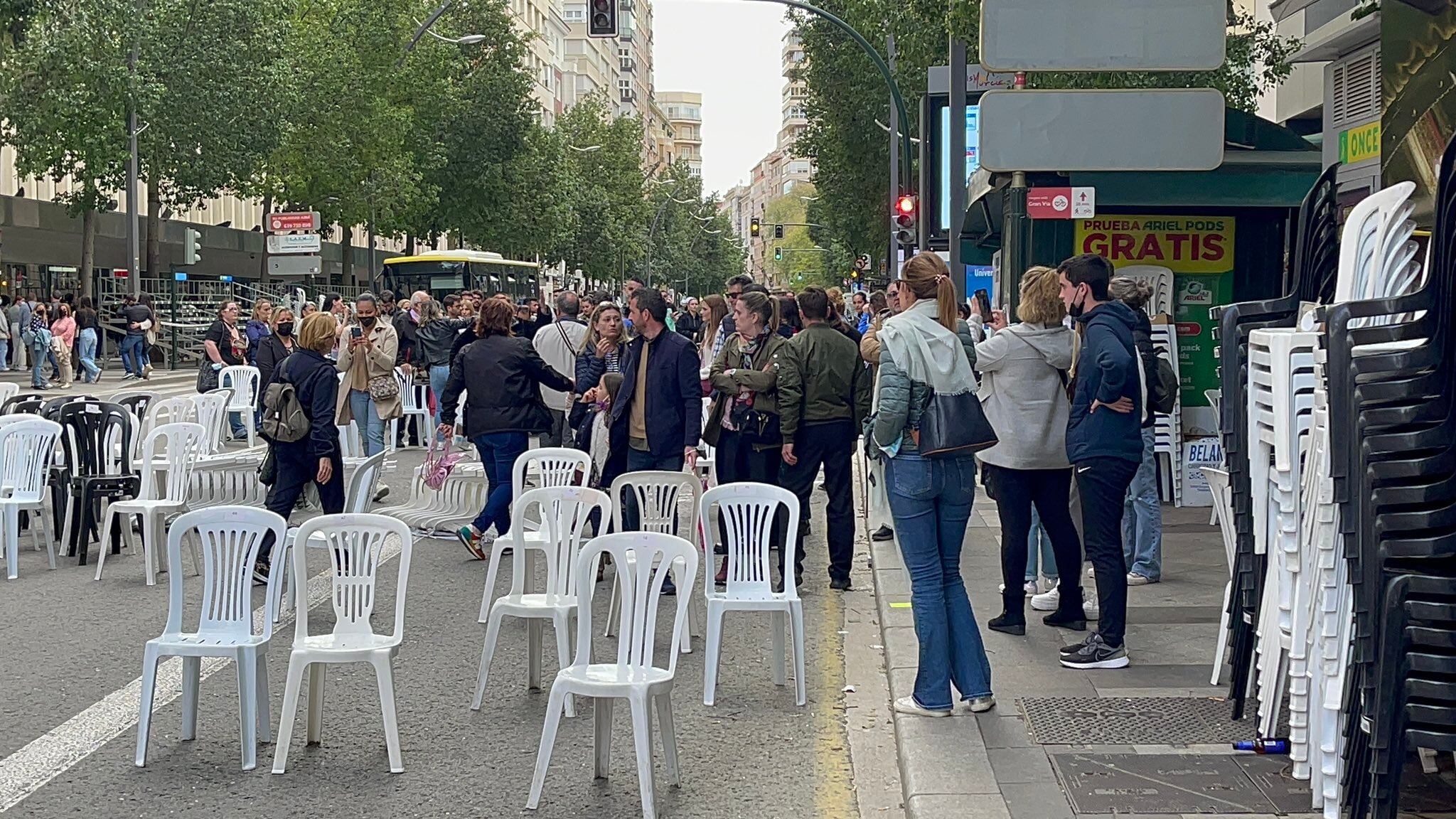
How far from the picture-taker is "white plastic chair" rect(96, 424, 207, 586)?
34.6ft

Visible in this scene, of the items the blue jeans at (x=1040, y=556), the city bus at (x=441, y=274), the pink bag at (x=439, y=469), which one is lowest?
the blue jeans at (x=1040, y=556)

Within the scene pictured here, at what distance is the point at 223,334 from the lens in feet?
68.0

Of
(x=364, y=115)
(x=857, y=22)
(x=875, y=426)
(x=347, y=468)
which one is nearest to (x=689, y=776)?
(x=875, y=426)

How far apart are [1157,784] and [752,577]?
2.66 metres

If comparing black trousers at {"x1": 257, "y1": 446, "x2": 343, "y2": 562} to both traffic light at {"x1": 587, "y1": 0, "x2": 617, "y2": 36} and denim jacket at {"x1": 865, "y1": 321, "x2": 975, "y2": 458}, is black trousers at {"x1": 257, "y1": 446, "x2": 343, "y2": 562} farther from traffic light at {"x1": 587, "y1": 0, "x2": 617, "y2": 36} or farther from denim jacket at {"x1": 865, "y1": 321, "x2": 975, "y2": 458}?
traffic light at {"x1": 587, "y1": 0, "x2": 617, "y2": 36}

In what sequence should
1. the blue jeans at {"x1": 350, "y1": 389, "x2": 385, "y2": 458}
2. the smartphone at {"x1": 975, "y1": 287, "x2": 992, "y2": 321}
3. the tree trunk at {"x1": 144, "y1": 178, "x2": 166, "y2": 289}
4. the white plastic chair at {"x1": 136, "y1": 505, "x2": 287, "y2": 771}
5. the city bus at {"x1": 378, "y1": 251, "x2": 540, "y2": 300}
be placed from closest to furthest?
the white plastic chair at {"x1": 136, "y1": 505, "x2": 287, "y2": 771} → the smartphone at {"x1": 975, "y1": 287, "x2": 992, "y2": 321} → the blue jeans at {"x1": 350, "y1": 389, "x2": 385, "y2": 458} → the tree trunk at {"x1": 144, "y1": 178, "x2": 166, "y2": 289} → the city bus at {"x1": 378, "y1": 251, "x2": 540, "y2": 300}

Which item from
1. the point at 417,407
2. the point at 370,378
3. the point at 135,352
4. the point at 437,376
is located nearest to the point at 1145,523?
the point at 370,378

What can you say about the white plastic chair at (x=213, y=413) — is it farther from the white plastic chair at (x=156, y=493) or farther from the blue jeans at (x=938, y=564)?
the blue jeans at (x=938, y=564)

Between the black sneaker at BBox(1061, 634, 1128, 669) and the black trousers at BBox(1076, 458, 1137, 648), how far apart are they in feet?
0.10

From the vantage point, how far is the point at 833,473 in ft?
32.9

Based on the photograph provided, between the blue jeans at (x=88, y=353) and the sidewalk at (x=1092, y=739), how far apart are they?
28.2 meters

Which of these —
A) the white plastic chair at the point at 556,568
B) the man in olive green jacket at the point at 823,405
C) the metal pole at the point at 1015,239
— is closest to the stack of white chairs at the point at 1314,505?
the white plastic chair at the point at 556,568

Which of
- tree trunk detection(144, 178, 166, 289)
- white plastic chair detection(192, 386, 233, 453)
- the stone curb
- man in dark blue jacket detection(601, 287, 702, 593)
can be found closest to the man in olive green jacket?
man in dark blue jacket detection(601, 287, 702, 593)

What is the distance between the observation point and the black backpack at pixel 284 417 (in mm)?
9922
